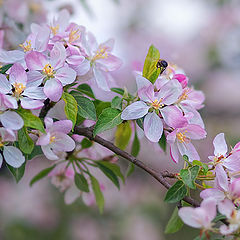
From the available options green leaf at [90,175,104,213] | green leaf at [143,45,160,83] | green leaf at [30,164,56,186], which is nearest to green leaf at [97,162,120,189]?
green leaf at [90,175,104,213]

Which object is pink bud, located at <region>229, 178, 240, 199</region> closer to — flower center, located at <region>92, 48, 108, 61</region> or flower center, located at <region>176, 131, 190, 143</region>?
flower center, located at <region>176, 131, 190, 143</region>

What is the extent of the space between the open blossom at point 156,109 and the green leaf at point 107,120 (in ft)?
0.04

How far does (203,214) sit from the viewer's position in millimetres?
663

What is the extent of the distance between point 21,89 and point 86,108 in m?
0.12

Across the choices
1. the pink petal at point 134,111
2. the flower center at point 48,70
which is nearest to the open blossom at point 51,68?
the flower center at point 48,70

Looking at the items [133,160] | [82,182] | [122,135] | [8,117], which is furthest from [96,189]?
[8,117]

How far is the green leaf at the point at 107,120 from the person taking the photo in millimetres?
764

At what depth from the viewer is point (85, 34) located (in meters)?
0.91

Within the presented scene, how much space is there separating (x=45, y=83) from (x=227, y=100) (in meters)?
2.54

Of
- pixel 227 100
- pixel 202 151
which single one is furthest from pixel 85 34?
pixel 227 100

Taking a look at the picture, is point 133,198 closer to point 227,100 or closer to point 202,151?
point 202,151

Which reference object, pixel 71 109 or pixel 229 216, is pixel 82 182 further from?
pixel 229 216

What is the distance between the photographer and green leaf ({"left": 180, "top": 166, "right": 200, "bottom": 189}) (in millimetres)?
722

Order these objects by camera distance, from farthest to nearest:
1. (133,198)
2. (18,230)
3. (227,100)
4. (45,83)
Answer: (227,100)
(133,198)
(18,230)
(45,83)
